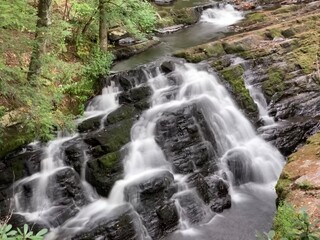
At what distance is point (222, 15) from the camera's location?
859 inches

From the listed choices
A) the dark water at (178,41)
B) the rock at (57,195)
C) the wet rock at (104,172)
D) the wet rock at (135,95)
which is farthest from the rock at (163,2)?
the rock at (57,195)

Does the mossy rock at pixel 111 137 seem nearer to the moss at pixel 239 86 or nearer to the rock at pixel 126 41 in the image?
the moss at pixel 239 86

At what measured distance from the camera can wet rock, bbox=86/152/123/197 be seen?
912 cm

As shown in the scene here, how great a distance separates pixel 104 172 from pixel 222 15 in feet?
51.0

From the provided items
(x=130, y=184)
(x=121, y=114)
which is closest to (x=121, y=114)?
(x=121, y=114)

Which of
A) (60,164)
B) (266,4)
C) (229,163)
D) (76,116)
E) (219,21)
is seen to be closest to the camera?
(60,164)

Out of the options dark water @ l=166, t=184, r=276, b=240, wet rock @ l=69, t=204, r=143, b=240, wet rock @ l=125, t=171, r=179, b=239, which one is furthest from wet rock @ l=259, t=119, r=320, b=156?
wet rock @ l=69, t=204, r=143, b=240

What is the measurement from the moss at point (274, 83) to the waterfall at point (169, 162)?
1.64 meters

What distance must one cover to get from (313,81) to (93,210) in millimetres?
9426

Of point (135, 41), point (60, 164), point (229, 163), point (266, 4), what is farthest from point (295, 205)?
point (266, 4)

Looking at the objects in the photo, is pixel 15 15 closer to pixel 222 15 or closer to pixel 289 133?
pixel 289 133

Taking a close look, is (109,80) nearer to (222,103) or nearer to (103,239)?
(222,103)

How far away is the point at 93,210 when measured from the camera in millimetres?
8812

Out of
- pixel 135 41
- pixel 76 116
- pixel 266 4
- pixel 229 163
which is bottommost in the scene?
pixel 229 163
